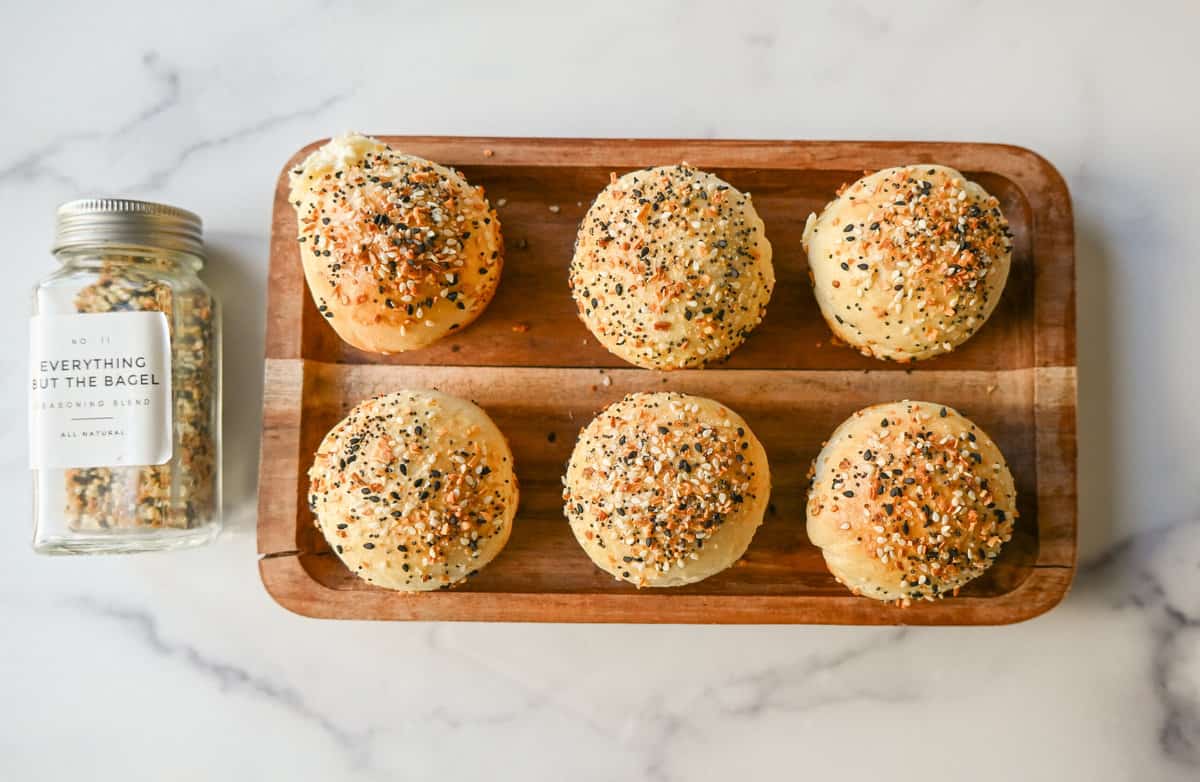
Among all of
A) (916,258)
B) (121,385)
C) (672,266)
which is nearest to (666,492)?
(672,266)

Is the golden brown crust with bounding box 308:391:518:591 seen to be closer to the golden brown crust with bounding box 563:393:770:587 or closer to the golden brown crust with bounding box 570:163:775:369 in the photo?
the golden brown crust with bounding box 563:393:770:587

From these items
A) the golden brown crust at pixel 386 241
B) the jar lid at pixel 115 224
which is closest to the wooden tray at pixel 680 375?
the golden brown crust at pixel 386 241

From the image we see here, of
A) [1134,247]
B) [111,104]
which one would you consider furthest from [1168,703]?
[111,104]

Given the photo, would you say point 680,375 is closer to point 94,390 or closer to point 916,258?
point 916,258

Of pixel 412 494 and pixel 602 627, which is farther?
pixel 602 627

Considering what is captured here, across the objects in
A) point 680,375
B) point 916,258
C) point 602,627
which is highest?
point 916,258

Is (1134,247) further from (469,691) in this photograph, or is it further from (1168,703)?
(469,691)

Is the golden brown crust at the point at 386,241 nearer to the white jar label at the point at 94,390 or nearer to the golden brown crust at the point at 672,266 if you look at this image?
the golden brown crust at the point at 672,266
